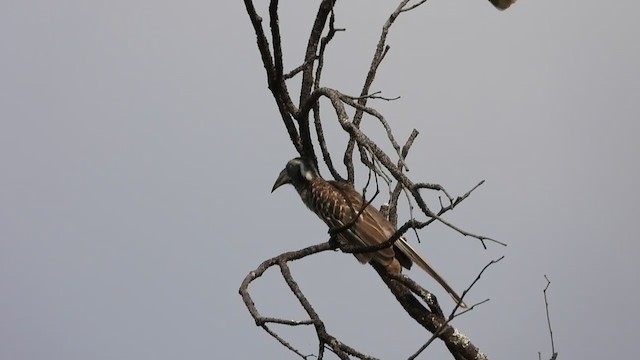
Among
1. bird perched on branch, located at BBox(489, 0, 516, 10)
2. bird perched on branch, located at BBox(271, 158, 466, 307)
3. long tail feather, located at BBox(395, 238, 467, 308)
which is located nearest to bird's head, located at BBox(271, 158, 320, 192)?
bird perched on branch, located at BBox(271, 158, 466, 307)

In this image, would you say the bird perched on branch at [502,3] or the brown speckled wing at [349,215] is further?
the bird perched on branch at [502,3]

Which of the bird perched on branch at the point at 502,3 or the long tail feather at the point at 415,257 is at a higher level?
the bird perched on branch at the point at 502,3

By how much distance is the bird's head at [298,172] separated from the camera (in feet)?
17.2

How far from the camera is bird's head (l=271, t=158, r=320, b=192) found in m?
5.23

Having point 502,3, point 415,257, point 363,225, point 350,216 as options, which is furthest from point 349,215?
point 502,3

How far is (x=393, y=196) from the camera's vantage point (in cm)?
516

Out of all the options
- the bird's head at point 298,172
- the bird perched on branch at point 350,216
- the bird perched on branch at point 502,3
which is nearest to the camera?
the bird perched on branch at point 350,216

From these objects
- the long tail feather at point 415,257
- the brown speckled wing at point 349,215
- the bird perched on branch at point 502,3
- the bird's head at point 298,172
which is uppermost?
the bird perched on branch at point 502,3

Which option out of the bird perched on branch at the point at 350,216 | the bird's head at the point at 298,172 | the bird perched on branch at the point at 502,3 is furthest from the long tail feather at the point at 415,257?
the bird perched on branch at the point at 502,3

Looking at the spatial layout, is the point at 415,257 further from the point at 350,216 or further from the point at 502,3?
the point at 502,3

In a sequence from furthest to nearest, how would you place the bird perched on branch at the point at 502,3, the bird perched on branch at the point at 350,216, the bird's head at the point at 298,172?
the bird perched on branch at the point at 502,3 → the bird's head at the point at 298,172 → the bird perched on branch at the point at 350,216

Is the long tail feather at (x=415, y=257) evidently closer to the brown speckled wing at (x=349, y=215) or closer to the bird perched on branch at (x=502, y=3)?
the brown speckled wing at (x=349, y=215)

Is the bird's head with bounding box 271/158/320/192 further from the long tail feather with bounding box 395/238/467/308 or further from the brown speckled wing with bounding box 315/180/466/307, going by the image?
the long tail feather with bounding box 395/238/467/308

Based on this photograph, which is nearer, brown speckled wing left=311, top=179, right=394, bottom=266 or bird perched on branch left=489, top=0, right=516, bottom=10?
brown speckled wing left=311, top=179, right=394, bottom=266
